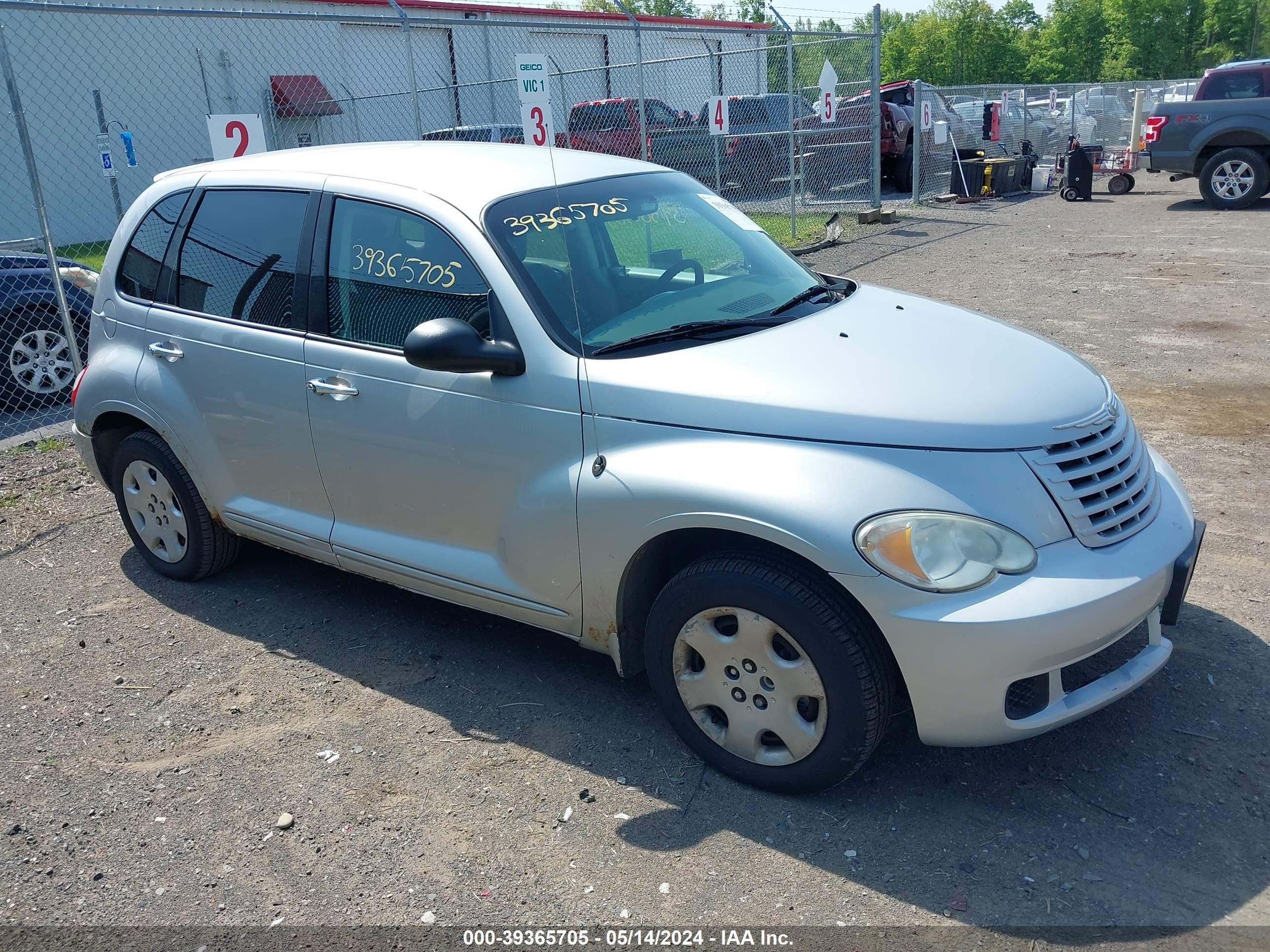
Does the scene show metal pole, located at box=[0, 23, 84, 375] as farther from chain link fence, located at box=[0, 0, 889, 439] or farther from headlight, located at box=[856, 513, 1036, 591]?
headlight, located at box=[856, 513, 1036, 591]

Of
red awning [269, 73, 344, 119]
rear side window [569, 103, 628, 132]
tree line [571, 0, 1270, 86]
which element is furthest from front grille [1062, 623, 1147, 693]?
tree line [571, 0, 1270, 86]

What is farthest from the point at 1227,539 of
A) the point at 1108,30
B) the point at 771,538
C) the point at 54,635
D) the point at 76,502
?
the point at 1108,30

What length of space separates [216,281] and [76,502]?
2.77m

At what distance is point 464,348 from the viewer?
11.1ft

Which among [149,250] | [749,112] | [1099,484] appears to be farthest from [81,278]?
[749,112]

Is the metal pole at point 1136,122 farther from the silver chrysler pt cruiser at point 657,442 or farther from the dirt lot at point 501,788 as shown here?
the silver chrysler pt cruiser at point 657,442

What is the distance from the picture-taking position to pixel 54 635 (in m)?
4.72

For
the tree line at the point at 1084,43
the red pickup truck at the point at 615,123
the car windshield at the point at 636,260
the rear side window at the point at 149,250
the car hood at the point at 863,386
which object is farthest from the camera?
the tree line at the point at 1084,43

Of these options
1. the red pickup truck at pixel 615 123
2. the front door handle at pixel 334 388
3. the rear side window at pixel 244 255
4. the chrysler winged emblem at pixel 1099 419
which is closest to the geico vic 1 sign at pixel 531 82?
the rear side window at pixel 244 255

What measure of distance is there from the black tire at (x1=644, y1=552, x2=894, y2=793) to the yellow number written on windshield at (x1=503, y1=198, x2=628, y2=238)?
4.65ft

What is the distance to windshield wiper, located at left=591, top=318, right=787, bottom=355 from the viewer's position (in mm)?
3512

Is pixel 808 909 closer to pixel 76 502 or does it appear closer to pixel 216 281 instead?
pixel 216 281

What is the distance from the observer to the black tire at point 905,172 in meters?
20.9

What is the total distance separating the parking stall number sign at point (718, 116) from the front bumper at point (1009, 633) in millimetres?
11794
